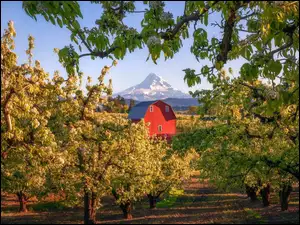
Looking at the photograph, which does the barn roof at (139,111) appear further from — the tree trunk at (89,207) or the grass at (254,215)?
the tree trunk at (89,207)

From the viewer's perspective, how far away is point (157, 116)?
67.1 meters

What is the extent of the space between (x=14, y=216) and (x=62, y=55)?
24679mm

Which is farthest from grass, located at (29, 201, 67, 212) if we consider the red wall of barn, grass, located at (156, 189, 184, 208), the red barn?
the red wall of barn

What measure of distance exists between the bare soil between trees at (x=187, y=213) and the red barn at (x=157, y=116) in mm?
31448

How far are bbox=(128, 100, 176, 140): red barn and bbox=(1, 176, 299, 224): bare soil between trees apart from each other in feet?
103

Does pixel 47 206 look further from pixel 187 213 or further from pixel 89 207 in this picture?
pixel 187 213

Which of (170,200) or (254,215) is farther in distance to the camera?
(170,200)

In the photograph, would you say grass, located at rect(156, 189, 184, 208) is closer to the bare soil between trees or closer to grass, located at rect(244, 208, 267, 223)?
the bare soil between trees

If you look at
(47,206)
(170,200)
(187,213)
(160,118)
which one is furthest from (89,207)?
(160,118)

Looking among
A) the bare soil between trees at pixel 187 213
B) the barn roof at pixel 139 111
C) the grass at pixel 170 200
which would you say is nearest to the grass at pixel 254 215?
the bare soil between trees at pixel 187 213

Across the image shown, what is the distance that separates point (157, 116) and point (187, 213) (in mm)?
41568

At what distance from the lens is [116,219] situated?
2495cm

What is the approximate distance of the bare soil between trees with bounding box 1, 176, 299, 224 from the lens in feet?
73.3

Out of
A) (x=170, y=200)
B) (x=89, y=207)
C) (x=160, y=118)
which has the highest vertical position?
(x=160, y=118)
